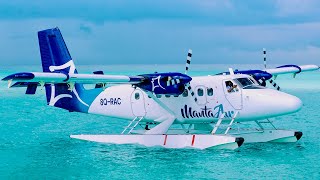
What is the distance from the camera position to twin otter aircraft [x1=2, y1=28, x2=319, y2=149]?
20750 millimetres

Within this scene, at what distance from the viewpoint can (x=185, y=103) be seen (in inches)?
882

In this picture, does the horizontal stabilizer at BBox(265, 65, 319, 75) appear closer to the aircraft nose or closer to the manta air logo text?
the manta air logo text

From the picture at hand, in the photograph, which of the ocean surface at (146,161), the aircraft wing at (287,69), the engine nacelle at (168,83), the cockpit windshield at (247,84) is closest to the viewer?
the ocean surface at (146,161)

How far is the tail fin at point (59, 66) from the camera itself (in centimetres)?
2527

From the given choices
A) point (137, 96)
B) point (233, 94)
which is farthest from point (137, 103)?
point (233, 94)

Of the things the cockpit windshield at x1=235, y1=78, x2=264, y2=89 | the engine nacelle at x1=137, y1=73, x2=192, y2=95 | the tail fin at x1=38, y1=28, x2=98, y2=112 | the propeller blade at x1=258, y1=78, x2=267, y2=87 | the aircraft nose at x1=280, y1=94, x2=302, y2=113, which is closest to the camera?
the aircraft nose at x1=280, y1=94, x2=302, y2=113

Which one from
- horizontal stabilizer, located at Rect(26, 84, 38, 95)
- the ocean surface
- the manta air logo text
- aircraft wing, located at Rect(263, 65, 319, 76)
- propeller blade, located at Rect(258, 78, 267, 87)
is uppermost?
aircraft wing, located at Rect(263, 65, 319, 76)

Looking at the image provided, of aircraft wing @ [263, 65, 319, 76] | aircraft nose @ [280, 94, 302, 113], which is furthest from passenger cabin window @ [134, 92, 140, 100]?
aircraft wing @ [263, 65, 319, 76]

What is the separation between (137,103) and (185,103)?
229cm

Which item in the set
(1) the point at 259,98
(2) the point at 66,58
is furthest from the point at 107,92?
(1) the point at 259,98

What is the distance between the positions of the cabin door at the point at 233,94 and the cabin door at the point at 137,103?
3798mm

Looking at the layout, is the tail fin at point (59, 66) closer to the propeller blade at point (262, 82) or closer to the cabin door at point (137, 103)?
the cabin door at point (137, 103)

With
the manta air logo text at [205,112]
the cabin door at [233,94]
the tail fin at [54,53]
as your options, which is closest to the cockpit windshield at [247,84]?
the cabin door at [233,94]

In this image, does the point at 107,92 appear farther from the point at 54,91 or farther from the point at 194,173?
the point at 194,173
